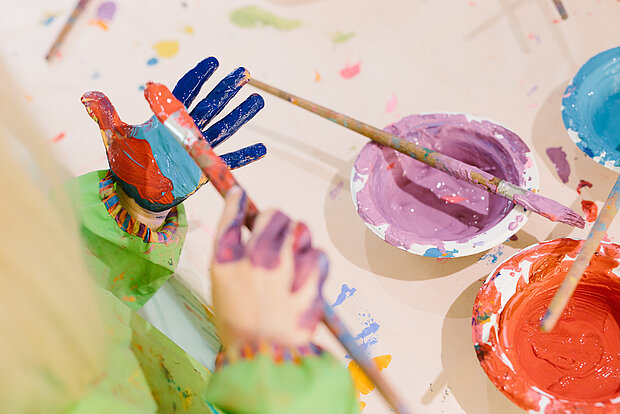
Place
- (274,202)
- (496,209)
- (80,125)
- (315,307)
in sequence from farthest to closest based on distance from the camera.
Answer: (80,125) → (274,202) → (496,209) → (315,307)

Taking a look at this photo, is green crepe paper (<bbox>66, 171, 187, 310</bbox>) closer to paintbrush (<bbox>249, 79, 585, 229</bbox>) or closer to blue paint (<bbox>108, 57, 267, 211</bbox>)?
blue paint (<bbox>108, 57, 267, 211</bbox>)

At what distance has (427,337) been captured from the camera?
3.43 ft

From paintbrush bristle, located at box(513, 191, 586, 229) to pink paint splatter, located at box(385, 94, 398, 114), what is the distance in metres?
0.50

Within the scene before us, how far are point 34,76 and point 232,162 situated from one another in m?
0.96

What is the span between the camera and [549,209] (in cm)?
92

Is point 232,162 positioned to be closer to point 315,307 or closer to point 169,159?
point 169,159

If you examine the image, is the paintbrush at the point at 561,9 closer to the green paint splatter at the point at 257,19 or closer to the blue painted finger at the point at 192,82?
the green paint splatter at the point at 257,19

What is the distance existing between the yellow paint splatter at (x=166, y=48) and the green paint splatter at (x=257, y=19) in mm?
192

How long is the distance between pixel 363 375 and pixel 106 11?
1366 millimetres

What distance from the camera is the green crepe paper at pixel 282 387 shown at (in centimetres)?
53

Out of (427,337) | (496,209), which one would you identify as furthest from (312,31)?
(427,337)

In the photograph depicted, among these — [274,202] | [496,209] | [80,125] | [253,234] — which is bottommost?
[496,209]

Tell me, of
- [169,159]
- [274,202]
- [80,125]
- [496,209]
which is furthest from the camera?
[80,125]

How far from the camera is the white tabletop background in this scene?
42.0 inches
